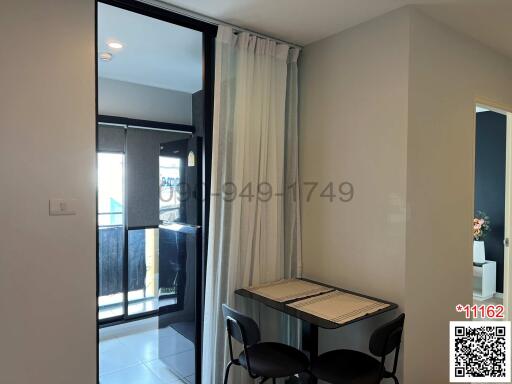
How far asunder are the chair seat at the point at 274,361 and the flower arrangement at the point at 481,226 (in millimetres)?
3651

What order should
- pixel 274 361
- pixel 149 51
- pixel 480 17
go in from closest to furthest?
pixel 274 361 → pixel 480 17 → pixel 149 51

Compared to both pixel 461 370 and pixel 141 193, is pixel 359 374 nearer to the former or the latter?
pixel 461 370

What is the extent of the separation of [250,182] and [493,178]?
4.06 metres

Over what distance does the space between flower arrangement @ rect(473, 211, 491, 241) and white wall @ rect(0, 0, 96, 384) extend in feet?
15.3

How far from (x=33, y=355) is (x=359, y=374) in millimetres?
1673

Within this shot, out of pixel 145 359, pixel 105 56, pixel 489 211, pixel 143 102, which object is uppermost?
pixel 105 56

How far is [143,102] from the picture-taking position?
12.5 feet

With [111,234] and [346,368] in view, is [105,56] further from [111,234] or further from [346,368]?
[346,368]

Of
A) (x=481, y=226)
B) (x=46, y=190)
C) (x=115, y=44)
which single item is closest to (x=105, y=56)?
(x=115, y=44)

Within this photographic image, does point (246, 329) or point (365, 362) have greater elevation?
point (246, 329)

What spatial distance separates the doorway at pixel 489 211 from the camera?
482 centimetres

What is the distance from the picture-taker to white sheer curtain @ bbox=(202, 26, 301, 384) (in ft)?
8.00

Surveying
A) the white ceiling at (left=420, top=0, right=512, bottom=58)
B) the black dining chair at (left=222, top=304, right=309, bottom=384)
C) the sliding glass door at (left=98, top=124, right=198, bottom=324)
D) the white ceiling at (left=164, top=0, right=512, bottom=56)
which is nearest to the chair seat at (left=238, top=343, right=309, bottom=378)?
the black dining chair at (left=222, top=304, right=309, bottom=384)

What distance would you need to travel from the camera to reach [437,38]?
2391 mm
